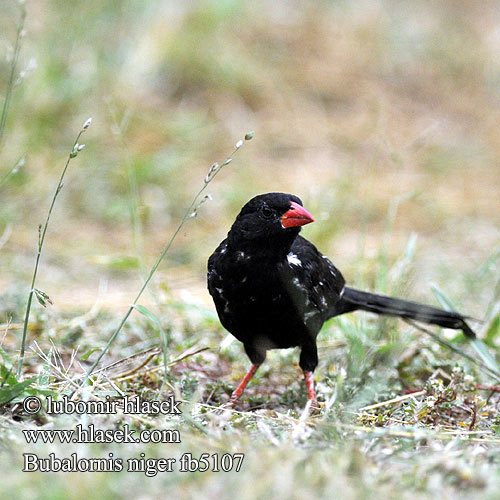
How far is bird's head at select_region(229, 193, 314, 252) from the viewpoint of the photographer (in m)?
3.42

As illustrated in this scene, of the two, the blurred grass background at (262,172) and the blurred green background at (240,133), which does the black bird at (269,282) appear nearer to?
the blurred grass background at (262,172)

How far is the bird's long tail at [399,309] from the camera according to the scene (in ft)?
13.3

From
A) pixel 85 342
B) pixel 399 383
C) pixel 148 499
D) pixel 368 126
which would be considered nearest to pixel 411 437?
pixel 148 499

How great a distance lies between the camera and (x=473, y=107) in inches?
395

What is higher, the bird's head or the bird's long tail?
the bird's head

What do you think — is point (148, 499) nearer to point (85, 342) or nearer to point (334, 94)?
point (85, 342)

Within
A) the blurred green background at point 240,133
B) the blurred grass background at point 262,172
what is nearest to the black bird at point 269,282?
the blurred grass background at point 262,172

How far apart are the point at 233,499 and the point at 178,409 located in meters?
1.00

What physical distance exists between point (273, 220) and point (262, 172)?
4384 millimetres

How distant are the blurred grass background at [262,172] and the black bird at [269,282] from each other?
0.33 meters

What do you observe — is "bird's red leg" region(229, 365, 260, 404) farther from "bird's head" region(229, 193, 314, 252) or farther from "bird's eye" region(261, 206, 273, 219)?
"bird's eye" region(261, 206, 273, 219)

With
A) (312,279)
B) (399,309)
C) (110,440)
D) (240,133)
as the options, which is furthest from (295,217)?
Result: (240,133)

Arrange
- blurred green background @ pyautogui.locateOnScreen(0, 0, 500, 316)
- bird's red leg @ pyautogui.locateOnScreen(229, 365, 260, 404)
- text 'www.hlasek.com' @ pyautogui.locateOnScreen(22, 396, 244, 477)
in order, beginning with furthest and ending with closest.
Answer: blurred green background @ pyautogui.locateOnScreen(0, 0, 500, 316) → bird's red leg @ pyautogui.locateOnScreen(229, 365, 260, 404) → text 'www.hlasek.com' @ pyautogui.locateOnScreen(22, 396, 244, 477)
